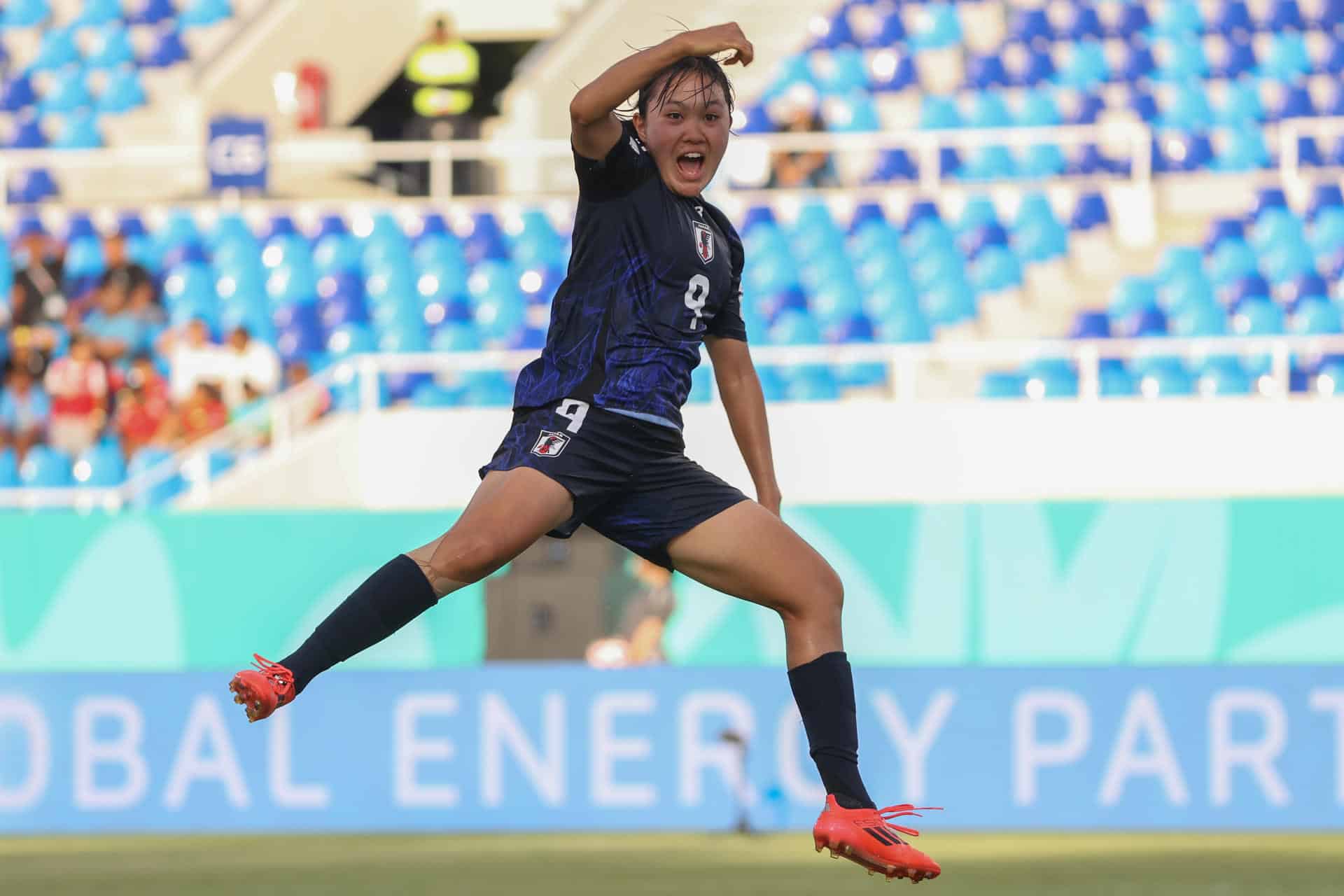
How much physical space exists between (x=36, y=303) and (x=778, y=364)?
5276 millimetres

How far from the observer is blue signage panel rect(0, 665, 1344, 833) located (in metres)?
9.91

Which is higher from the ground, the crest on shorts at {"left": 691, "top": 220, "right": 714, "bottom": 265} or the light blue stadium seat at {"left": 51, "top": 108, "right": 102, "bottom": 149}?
the light blue stadium seat at {"left": 51, "top": 108, "right": 102, "bottom": 149}

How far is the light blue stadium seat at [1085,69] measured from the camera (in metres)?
16.2

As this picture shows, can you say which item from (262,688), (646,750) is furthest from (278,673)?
(646,750)

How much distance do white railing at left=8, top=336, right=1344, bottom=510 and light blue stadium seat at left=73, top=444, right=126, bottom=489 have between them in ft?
0.71

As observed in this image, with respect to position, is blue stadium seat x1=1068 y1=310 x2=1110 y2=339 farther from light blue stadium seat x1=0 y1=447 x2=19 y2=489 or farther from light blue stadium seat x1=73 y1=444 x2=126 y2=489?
light blue stadium seat x1=0 y1=447 x2=19 y2=489

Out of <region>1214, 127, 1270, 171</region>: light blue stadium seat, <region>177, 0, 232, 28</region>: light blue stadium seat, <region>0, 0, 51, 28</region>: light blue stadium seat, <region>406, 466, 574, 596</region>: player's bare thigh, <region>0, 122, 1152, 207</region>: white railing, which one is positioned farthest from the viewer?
<region>0, 0, 51, 28</region>: light blue stadium seat

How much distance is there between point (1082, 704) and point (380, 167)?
361 inches

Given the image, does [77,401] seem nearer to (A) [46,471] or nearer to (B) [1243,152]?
(A) [46,471]

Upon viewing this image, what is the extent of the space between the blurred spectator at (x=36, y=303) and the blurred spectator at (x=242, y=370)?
1.57 m

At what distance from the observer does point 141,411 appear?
13.5 metres

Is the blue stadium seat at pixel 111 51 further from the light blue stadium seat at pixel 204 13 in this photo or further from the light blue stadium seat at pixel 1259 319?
the light blue stadium seat at pixel 1259 319

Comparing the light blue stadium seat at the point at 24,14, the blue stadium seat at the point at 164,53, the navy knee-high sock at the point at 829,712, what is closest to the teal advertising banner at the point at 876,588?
the navy knee-high sock at the point at 829,712

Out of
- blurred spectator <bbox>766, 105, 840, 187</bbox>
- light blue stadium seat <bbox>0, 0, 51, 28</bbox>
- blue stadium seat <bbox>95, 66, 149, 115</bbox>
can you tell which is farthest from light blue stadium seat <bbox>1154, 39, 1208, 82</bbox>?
light blue stadium seat <bbox>0, 0, 51, 28</bbox>
